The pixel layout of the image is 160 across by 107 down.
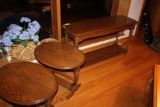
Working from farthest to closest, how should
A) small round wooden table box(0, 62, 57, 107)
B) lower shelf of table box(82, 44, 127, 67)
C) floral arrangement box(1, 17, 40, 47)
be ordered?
1. lower shelf of table box(82, 44, 127, 67)
2. floral arrangement box(1, 17, 40, 47)
3. small round wooden table box(0, 62, 57, 107)

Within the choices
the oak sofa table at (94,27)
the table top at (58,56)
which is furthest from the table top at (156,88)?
the oak sofa table at (94,27)

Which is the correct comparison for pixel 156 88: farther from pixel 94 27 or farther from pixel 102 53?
pixel 102 53

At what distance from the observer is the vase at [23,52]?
157cm

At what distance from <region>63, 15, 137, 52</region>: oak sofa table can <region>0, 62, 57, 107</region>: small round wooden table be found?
71 centimetres

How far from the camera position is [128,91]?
6.61 ft

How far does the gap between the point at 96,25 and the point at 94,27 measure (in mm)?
96

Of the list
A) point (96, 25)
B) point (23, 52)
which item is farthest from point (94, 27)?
point (23, 52)

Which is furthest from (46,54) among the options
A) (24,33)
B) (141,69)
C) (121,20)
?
(141,69)

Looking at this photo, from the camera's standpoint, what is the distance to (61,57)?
1.64 meters

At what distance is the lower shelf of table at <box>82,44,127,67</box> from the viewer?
8.16 ft

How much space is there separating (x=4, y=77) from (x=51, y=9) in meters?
1.17

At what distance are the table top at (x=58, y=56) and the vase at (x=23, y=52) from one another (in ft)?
0.21

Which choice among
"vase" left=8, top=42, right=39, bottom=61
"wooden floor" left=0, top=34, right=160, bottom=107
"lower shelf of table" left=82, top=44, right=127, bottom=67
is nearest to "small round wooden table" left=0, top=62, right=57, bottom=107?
"vase" left=8, top=42, right=39, bottom=61

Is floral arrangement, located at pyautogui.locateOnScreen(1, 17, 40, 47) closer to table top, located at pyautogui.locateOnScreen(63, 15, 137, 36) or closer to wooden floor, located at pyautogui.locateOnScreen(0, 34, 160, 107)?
table top, located at pyautogui.locateOnScreen(63, 15, 137, 36)
